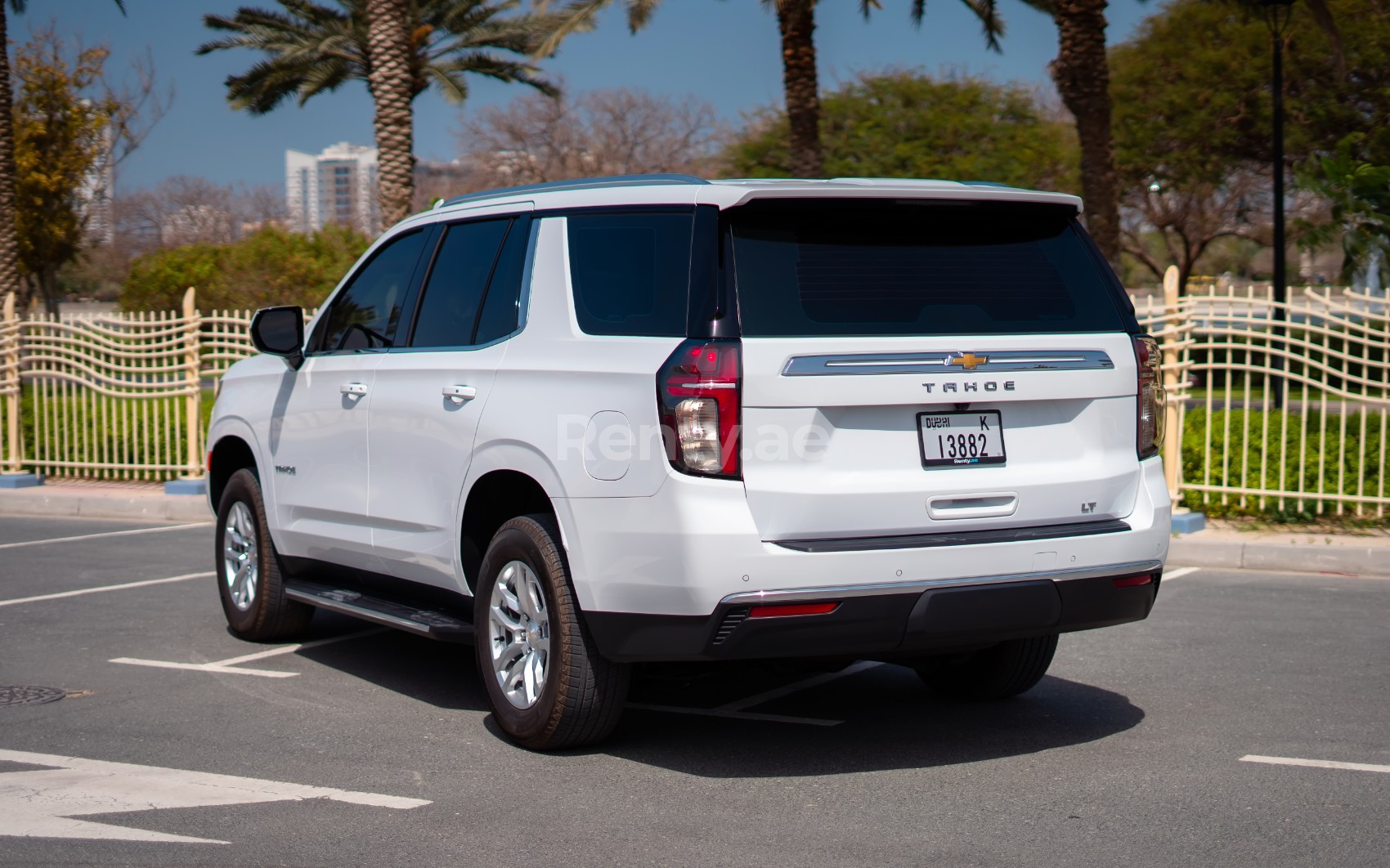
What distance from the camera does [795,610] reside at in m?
4.84

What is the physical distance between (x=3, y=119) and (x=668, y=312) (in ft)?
59.3

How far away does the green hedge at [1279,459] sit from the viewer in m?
11.3

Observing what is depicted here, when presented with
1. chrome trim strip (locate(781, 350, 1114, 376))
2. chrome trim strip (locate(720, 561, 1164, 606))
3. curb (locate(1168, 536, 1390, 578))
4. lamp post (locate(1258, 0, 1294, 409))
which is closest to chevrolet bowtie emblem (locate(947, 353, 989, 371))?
chrome trim strip (locate(781, 350, 1114, 376))

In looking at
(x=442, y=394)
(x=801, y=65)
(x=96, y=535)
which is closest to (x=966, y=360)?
(x=442, y=394)

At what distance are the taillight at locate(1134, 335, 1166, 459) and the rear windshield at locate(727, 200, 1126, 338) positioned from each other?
→ 0.14 m

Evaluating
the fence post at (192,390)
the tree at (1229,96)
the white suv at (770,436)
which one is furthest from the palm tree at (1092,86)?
the white suv at (770,436)

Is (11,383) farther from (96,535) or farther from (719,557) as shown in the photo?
(719,557)

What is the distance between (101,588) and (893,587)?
6387 mm

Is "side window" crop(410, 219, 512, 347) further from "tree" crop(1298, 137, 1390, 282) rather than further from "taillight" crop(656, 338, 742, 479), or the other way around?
"tree" crop(1298, 137, 1390, 282)

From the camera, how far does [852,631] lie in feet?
16.1

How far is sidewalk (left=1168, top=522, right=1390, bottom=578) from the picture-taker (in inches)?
396

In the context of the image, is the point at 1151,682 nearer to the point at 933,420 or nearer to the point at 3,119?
the point at 933,420

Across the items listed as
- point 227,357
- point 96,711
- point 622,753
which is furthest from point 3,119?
point 622,753

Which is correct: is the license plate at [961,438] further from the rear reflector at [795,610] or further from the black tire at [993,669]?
the black tire at [993,669]
